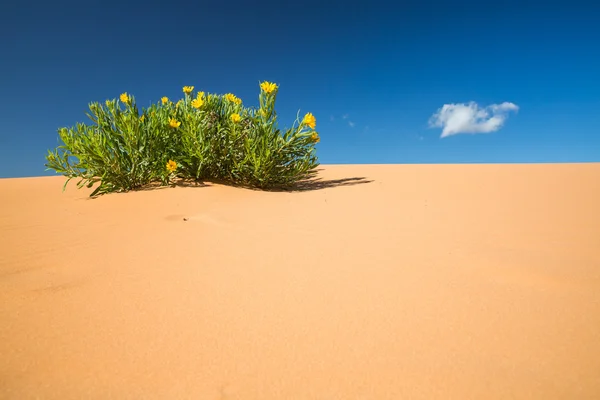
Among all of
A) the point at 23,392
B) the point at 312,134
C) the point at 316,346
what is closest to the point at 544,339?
the point at 316,346

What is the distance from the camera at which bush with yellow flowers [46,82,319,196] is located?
4152 millimetres

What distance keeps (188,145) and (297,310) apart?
3773mm

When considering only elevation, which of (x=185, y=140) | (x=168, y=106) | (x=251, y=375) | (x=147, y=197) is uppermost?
(x=168, y=106)

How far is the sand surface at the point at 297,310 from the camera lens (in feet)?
2.81

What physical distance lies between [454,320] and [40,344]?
131cm

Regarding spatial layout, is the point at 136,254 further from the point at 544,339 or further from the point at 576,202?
the point at 576,202

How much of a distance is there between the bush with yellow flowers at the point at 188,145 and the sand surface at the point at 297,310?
170 centimetres

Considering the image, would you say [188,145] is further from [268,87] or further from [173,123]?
[268,87]

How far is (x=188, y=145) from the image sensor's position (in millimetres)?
4484

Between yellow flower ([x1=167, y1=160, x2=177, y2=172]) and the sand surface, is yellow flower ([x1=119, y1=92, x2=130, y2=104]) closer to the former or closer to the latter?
yellow flower ([x1=167, y1=160, x2=177, y2=172])

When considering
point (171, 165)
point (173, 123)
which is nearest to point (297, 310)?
point (171, 165)

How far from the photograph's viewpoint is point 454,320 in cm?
116

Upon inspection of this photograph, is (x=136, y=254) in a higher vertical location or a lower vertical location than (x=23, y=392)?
higher

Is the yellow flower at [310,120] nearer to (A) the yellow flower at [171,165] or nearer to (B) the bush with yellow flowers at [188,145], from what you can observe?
(B) the bush with yellow flowers at [188,145]
